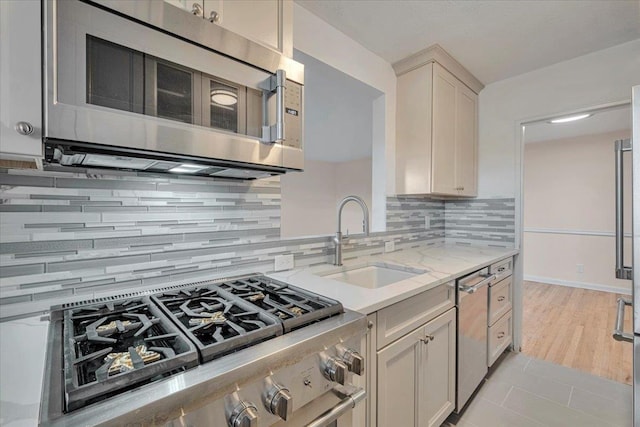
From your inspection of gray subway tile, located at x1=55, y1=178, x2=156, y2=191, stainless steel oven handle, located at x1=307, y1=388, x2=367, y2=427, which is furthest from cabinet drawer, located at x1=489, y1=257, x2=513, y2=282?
gray subway tile, located at x1=55, y1=178, x2=156, y2=191

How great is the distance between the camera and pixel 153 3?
2.63ft

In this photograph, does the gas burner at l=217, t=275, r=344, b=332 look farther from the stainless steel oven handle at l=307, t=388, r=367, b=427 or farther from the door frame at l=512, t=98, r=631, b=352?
the door frame at l=512, t=98, r=631, b=352

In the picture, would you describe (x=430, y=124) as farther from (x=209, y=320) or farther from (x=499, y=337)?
(x=209, y=320)

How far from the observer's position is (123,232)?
42.3 inches

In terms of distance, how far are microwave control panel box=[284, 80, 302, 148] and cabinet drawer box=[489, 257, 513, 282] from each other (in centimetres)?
164

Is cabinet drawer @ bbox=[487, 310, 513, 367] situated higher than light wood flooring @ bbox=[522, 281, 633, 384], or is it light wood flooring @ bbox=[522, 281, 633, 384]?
cabinet drawer @ bbox=[487, 310, 513, 367]

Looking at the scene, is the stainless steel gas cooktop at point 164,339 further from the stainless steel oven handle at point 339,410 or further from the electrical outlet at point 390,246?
the electrical outlet at point 390,246

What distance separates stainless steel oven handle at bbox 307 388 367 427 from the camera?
2.72 ft

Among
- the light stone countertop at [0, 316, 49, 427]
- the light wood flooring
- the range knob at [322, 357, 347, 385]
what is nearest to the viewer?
the light stone countertop at [0, 316, 49, 427]

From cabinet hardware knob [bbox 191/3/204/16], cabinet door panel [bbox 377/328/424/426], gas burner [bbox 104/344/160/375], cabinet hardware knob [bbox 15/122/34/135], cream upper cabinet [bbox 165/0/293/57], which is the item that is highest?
cream upper cabinet [bbox 165/0/293/57]

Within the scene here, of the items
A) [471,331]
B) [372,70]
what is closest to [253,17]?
[372,70]

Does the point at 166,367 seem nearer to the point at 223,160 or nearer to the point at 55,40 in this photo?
the point at 223,160

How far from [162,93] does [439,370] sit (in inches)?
66.5

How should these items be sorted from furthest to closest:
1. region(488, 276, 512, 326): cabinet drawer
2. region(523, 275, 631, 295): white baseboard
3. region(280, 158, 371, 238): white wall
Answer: region(280, 158, 371, 238): white wall, region(523, 275, 631, 295): white baseboard, region(488, 276, 512, 326): cabinet drawer
